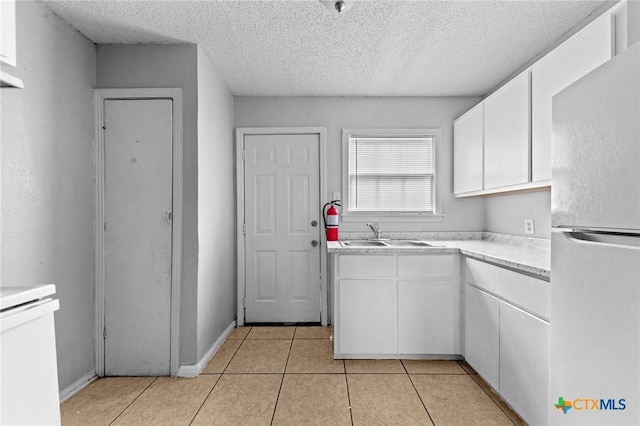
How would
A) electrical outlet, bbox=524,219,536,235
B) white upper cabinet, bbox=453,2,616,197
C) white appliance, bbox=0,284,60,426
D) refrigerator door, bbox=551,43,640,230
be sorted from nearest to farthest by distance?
refrigerator door, bbox=551,43,640,230
white appliance, bbox=0,284,60,426
white upper cabinet, bbox=453,2,616,197
electrical outlet, bbox=524,219,536,235

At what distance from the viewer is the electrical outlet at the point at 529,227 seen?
8.86 feet

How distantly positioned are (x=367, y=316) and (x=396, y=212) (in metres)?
1.27

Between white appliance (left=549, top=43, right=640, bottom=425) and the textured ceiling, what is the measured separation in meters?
1.35

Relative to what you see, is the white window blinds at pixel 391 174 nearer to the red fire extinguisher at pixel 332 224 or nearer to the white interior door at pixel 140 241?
the red fire extinguisher at pixel 332 224

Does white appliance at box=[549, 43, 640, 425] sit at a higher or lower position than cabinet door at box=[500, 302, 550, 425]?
higher

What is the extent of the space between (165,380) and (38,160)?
64.0 inches

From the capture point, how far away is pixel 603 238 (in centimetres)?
94

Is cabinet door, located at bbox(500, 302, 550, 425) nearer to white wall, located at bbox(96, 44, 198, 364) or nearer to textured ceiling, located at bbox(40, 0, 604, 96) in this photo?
textured ceiling, located at bbox(40, 0, 604, 96)

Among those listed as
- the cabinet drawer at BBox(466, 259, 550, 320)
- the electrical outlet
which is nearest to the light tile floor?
the cabinet drawer at BBox(466, 259, 550, 320)

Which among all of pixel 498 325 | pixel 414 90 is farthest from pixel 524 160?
pixel 414 90

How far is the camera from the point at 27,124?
1.90 m

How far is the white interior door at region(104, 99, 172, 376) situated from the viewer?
246 cm

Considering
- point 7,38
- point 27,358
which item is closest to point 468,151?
point 7,38

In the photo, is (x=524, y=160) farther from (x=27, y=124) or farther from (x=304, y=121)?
(x=27, y=124)
